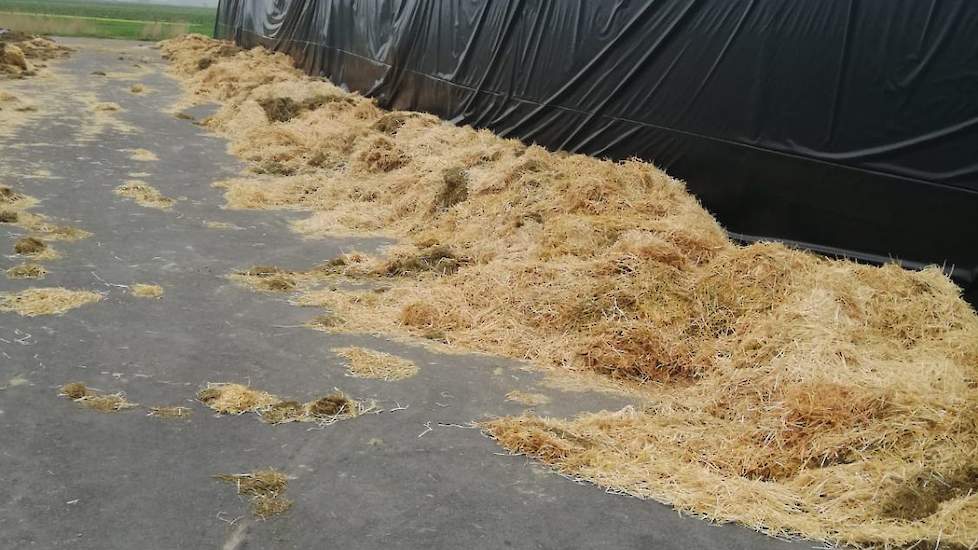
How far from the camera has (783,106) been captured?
8055 mm

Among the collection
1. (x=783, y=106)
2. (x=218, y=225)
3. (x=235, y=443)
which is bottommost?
(x=218, y=225)

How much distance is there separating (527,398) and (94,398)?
2506mm

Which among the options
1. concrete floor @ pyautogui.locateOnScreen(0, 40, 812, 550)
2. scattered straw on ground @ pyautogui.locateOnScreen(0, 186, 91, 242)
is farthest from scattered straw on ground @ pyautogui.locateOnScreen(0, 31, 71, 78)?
concrete floor @ pyautogui.locateOnScreen(0, 40, 812, 550)

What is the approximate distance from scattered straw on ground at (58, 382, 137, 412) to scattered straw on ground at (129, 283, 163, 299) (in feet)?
5.54

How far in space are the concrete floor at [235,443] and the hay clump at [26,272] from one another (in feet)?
0.33

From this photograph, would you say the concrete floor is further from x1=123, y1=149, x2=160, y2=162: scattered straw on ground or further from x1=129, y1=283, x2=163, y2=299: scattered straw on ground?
x1=123, y1=149, x2=160, y2=162: scattered straw on ground

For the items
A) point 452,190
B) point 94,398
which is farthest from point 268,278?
point 452,190

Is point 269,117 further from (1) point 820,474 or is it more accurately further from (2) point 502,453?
(1) point 820,474

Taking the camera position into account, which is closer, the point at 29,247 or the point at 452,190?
the point at 29,247

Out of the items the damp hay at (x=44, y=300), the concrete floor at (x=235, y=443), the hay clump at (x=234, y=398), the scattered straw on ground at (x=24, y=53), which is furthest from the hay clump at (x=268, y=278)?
the scattered straw on ground at (x=24, y=53)

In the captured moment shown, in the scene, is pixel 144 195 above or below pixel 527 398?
below

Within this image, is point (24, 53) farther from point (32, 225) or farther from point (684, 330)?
point (684, 330)

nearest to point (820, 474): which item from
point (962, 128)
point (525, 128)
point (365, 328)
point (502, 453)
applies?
point (502, 453)

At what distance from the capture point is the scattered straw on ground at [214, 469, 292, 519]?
12.6 feet
